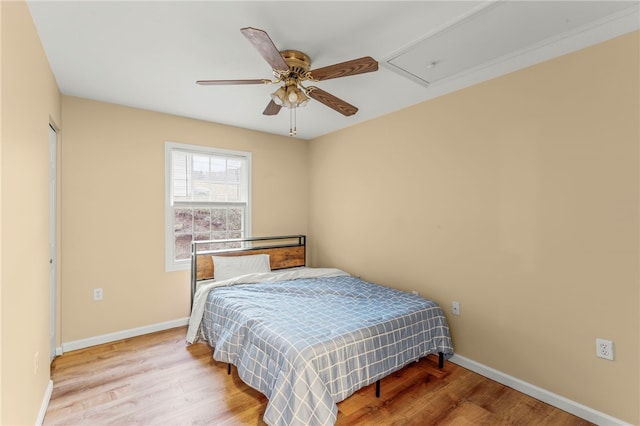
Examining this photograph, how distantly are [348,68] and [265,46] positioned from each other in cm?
51

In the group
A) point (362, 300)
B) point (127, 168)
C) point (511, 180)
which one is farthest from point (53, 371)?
point (511, 180)

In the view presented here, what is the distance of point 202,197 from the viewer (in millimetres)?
3771

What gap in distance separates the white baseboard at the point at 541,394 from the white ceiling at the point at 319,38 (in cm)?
239

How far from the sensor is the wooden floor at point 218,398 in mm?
1984

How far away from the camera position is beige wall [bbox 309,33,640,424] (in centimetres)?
188

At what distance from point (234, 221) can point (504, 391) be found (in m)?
3.32

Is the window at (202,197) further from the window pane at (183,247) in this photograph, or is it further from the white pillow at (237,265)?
the white pillow at (237,265)

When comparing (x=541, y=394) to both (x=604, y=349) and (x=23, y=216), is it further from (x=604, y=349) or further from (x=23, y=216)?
(x=23, y=216)

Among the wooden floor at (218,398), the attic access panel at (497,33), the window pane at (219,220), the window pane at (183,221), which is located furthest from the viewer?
the window pane at (219,220)

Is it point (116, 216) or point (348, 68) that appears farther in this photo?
point (116, 216)

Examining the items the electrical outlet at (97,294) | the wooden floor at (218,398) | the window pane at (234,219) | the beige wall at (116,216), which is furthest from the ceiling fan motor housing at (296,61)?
the electrical outlet at (97,294)

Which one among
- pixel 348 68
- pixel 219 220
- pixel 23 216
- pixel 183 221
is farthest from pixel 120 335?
pixel 348 68

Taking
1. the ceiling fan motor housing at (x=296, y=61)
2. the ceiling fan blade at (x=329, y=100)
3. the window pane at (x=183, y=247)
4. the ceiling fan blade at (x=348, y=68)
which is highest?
the ceiling fan motor housing at (x=296, y=61)

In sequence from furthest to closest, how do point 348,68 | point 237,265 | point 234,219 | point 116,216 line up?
point 234,219, point 237,265, point 116,216, point 348,68
